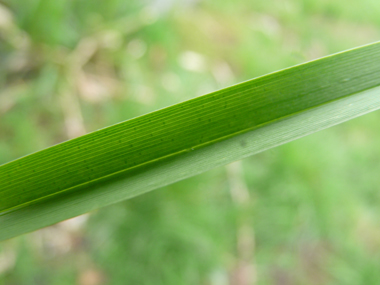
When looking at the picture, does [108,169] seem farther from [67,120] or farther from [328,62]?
[67,120]

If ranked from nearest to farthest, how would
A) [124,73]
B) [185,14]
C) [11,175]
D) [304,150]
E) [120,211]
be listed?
1. [11,175]
2. [120,211]
3. [124,73]
4. [304,150]
5. [185,14]

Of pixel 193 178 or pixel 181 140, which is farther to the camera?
pixel 193 178

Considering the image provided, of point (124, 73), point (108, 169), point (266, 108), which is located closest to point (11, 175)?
point (108, 169)

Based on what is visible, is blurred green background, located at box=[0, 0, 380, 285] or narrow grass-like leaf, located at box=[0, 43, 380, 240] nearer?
narrow grass-like leaf, located at box=[0, 43, 380, 240]

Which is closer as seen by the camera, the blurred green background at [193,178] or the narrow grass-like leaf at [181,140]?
the narrow grass-like leaf at [181,140]
